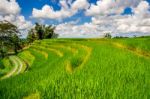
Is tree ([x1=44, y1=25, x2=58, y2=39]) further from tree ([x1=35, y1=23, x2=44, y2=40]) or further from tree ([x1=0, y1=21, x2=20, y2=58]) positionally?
tree ([x1=0, y1=21, x2=20, y2=58])

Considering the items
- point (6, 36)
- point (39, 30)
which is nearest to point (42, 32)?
point (39, 30)

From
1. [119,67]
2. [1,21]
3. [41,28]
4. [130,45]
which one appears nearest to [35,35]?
[41,28]

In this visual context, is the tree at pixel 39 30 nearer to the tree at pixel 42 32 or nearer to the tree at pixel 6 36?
the tree at pixel 42 32

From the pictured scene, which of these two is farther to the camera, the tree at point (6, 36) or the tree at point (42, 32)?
the tree at point (42, 32)

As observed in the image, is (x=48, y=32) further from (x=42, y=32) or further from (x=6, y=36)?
(x=6, y=36)

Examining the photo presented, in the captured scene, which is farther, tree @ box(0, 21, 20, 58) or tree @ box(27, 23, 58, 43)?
tree @ box(27, 23, 58, 43)

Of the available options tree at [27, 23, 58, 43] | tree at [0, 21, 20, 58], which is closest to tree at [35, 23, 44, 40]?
tree at [27, 23, 58, 43]

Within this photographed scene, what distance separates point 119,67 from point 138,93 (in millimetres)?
5805

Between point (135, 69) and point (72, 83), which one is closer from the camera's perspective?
point (72, 83)

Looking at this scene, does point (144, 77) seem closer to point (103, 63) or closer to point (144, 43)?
point (103, 63)

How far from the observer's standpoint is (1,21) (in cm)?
5478

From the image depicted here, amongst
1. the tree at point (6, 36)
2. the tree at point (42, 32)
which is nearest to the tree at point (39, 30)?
the tree at point (42, 32)

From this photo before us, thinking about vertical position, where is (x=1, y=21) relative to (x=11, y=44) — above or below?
above

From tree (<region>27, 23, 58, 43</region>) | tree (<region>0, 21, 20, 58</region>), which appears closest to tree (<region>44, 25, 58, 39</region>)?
tree (<region>27, 23, 58, 43</region>)
